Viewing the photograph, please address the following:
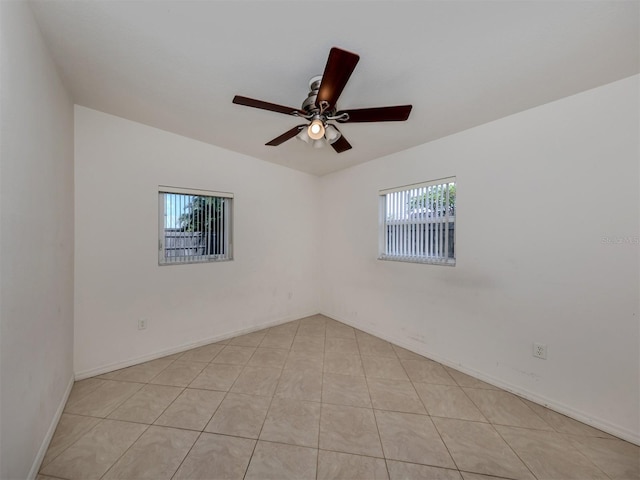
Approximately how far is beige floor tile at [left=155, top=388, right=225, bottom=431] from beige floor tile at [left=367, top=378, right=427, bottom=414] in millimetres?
1261

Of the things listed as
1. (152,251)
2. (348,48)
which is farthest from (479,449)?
(152,251)

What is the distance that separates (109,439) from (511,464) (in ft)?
8.12

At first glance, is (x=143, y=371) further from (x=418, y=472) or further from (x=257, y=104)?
(x=257, y=104)

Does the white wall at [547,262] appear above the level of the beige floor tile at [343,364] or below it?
above

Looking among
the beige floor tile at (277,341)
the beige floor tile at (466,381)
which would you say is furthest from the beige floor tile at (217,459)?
the beige floor tile at (466,381)

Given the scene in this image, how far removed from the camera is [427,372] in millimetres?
2404

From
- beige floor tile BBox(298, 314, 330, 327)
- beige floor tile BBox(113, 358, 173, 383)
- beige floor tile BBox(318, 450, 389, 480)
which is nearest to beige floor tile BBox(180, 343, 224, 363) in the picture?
beige floor tile BBox(113, 358, 173, 383)

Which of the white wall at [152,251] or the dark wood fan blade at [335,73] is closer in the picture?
the dark wood fan blade at [335,73]

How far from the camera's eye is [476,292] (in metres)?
2.32

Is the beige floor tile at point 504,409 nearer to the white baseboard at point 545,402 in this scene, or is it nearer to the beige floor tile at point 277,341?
the white baseboard at point 545,402

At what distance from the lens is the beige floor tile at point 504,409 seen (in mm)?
1751

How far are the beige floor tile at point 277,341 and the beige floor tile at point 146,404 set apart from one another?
105 centimetres

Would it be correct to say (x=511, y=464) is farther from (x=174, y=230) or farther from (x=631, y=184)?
(x=174, y=230)

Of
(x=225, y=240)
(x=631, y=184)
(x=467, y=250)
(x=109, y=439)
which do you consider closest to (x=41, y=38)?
(x=225, y=240)
